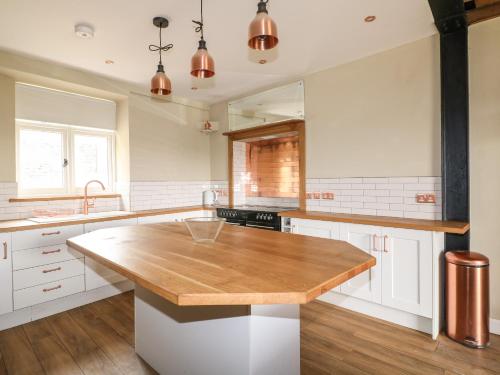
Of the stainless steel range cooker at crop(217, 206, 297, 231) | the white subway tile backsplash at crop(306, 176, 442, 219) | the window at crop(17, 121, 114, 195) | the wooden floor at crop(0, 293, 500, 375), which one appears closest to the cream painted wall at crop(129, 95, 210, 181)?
Result: the window at crop(17, 121, 114, 195)

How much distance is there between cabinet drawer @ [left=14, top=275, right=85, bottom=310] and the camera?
2645mm

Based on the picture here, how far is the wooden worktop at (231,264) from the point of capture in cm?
93

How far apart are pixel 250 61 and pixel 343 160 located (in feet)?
5.06

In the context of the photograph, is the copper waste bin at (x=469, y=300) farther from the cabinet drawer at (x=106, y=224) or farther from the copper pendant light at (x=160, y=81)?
the cabinet drawer at (x=106, y=224)

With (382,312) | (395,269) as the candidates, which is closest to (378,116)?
(395,269)

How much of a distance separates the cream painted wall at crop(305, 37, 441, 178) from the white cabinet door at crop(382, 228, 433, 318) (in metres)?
0.71

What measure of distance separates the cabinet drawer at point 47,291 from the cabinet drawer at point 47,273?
43 mm

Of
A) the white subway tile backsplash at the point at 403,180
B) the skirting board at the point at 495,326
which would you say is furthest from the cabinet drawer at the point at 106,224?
the skirting board at the point at 495,326

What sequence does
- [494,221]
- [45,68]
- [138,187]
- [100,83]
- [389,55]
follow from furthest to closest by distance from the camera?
1. [138,187]
2. [100,83]
3. [45,68]
4. [389,55]
5. [494,221]

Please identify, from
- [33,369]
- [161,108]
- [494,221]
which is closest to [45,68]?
[161,108]

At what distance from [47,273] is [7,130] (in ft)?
5.11

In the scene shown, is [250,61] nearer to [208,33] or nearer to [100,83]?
[208,33]

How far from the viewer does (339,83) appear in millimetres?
3316

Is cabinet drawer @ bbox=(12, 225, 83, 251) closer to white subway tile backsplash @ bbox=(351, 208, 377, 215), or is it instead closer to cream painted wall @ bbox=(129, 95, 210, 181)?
cream painted wall @ bbox=(129, 95, 210, 181)
